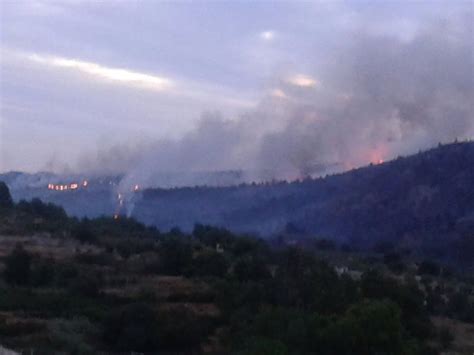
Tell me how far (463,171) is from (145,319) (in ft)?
314

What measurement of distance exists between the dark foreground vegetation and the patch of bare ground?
16 centimetres

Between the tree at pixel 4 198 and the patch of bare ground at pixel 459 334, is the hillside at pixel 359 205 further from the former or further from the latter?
the patch of bare ground at pixel 459 334

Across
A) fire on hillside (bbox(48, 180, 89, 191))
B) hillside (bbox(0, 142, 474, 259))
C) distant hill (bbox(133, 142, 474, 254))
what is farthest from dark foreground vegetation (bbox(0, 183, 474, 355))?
fire on hillside (bbox(48, 180, 89, 191))

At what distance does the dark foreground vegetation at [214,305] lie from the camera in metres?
39.9

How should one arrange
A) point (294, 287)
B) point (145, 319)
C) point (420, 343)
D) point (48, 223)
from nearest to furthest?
point (420, 343), point (145, 319), point (294, 287), point (48, 223)

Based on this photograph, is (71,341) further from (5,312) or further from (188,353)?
(5,312)

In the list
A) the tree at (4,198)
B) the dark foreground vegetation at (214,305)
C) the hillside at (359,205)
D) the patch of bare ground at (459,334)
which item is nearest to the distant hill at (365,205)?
the hillside at (359,205)

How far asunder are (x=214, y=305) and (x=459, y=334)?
12.6 metres

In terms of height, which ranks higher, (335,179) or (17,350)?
(335,179)

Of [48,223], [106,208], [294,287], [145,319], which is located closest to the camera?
[145,319]

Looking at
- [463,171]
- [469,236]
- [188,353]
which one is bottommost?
[188,353]

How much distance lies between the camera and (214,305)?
58.8 metres

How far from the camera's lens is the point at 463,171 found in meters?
139

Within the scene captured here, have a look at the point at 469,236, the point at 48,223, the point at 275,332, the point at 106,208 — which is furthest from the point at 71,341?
the point at 106,208
